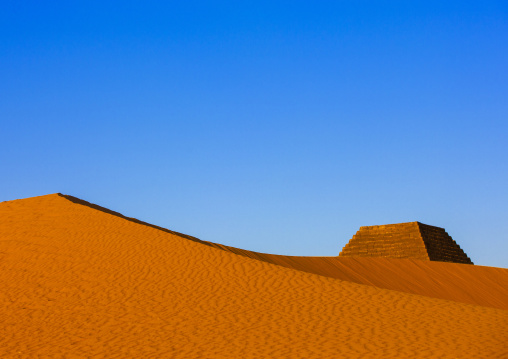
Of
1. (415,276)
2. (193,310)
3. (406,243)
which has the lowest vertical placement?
(193,310)

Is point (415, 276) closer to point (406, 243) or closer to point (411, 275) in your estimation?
point (411, 275)

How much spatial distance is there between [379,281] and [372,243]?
623 inches

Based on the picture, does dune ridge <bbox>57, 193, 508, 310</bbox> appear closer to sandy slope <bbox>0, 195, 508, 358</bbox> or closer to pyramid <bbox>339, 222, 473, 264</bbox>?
pyramid <bbox>339, 222, 473, 264</bbox>

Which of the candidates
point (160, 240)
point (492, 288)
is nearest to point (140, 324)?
point (160, 240)

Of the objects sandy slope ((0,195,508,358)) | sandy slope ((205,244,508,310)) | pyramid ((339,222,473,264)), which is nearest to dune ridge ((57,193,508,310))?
sandy slope ((205,244,508,310))

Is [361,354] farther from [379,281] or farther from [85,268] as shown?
[379,281]

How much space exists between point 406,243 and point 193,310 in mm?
31181

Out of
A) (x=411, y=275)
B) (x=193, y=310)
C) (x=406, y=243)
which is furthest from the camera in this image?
(x=406, y=243)

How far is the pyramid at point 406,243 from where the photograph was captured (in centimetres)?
4266

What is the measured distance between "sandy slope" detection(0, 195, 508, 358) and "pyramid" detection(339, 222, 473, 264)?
2462 cm

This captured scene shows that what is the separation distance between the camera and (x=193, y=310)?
49.2 ft

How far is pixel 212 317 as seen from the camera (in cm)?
1445

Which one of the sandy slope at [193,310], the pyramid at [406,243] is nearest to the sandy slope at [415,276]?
the pyramid at [406,243]

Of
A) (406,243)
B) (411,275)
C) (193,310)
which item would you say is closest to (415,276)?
(411,275)
